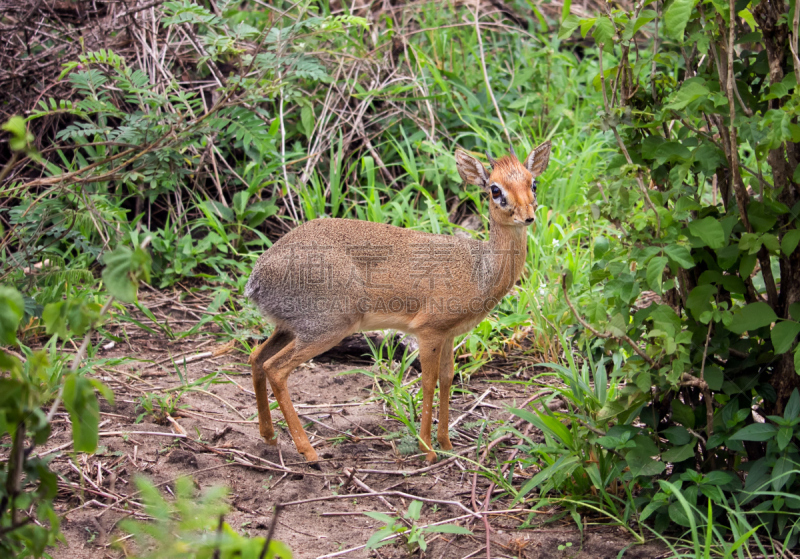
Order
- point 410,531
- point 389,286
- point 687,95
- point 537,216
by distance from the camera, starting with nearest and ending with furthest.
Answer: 1. point 687,95
2. point 410,531
3. point 389,286
4. point 537,216

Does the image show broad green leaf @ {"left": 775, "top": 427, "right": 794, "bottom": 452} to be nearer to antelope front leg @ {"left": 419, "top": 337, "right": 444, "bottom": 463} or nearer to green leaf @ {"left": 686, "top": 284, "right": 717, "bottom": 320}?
green leaf @ {"left": 686, "top": 284, "right": 717, "bottom": 320}

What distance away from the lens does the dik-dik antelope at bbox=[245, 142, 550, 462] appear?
3885 millimetres

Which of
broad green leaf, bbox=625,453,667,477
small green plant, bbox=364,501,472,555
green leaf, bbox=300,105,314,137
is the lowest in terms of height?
small green plant, bbox=364,501,472,555

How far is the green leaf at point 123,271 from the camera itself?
5.74ft

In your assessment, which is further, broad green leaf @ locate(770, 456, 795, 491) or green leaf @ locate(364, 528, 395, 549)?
green leaf @ locate(364, 528, 395, 549)

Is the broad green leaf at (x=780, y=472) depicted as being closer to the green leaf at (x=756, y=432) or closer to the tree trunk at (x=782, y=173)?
the green leaf at (x=756, y=432)

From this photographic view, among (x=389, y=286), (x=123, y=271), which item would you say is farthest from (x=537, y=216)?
(x=123, y=271)

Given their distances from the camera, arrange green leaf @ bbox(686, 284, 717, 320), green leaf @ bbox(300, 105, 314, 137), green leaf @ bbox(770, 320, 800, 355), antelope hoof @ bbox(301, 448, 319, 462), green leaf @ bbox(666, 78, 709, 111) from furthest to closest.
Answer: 1. green leaf @ bbox(300, 105, 314, 137)
2. antelope hoof @ bbox(301, 448, 319, 462)
3. green leaf @ bbox(686, 284, 717, 320)
4. green leaf @ bbox(770, 320, 800, 355)
5. green leaf @ bbox(666, 78, 709, 111)

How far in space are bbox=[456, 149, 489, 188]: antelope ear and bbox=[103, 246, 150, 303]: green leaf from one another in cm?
256

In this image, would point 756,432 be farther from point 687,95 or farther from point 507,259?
point 507,259

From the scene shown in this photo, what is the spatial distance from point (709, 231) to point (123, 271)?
2.03m

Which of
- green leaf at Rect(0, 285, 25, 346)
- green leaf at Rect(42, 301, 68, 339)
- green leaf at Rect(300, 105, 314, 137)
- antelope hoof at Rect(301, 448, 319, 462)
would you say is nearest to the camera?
green leaf at Rect(0, 285, 25, 346)

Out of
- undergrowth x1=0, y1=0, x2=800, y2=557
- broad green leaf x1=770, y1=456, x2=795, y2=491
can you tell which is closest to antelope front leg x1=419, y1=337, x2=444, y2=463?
undergrowth x1=0, y1=0, x2=800, y2=557

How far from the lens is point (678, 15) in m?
2.37
